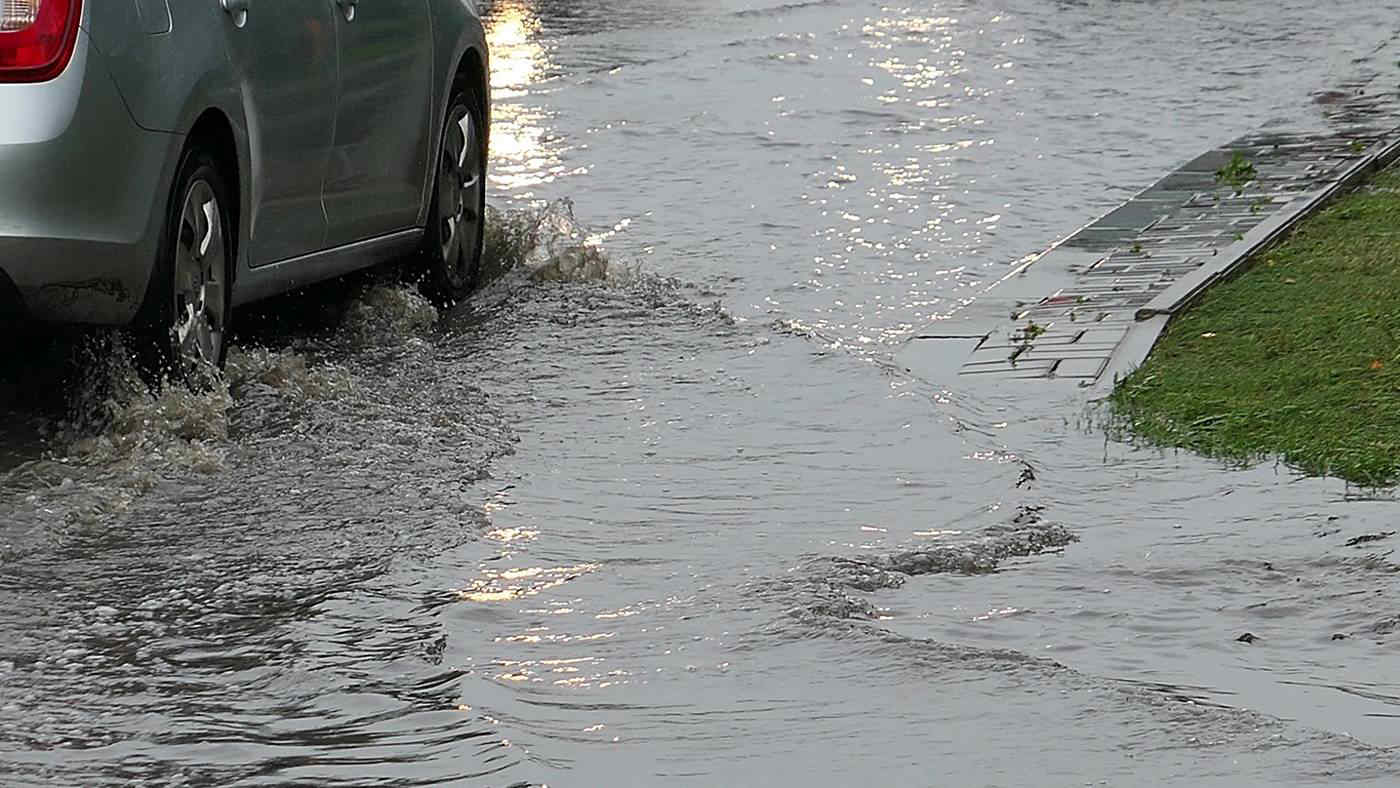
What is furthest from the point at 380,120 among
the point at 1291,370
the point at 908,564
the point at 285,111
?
the point at 908,564

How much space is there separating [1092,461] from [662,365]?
1754mm

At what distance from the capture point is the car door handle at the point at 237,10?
7.47 m

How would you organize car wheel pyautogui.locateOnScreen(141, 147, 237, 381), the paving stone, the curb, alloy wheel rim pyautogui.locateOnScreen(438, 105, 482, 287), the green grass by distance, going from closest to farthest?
car wheel pyautogui.locateOnScreen(141, 147, 237, 381) < the green grass < the curb < the paving stone < alloy wheel rim pyautogui.locateOnScreen(438, 105, 482, 287)

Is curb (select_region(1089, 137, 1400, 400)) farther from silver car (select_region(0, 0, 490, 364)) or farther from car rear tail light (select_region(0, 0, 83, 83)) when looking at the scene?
car rear tail light (select_region(0, 0, 83, 83))

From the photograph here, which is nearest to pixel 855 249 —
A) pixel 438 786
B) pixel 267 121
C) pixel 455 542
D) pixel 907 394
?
pixel 907 394

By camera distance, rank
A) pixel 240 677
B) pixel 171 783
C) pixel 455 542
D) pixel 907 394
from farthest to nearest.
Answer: pixel 907 394
pixel 455 542
pixel 240 677
pixel 171 783

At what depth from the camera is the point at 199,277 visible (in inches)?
295

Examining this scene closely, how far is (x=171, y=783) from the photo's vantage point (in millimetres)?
4590

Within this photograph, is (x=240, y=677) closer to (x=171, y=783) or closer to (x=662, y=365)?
(x=171, y=783)

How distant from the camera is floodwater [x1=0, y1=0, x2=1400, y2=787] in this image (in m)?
4.87

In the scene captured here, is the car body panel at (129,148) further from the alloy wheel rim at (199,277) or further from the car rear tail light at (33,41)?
the alloy wheel rim at (199,277)

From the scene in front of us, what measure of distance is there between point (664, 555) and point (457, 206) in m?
3.90

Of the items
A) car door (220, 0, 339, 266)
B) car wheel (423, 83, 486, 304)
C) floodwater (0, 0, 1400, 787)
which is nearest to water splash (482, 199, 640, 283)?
floodwater (0, 0, 1400, 787)

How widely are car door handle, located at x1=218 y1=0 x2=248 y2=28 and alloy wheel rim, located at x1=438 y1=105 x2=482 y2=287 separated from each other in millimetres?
2180
